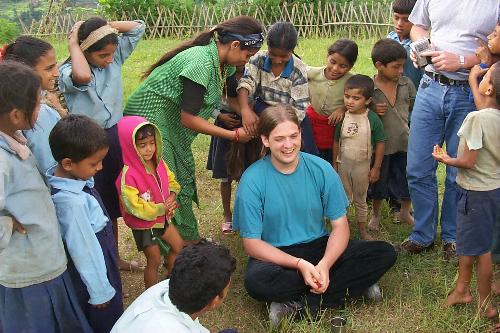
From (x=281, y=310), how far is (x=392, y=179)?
1.73 meters

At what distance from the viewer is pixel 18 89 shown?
2.13m

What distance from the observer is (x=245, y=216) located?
3.28m

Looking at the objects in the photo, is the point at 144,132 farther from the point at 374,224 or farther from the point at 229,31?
the point at 374,224

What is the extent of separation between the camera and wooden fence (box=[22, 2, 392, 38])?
542 inches

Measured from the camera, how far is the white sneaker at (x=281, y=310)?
3.12 m

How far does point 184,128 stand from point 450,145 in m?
1.79

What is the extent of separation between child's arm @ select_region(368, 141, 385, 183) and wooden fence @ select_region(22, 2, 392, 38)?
33.1 feet

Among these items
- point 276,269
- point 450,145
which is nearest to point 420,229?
point 450,145

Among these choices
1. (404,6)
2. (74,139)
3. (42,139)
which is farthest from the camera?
(404,6)

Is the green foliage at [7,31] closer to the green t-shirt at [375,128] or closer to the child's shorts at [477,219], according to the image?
the green t-shirt at [375,128]

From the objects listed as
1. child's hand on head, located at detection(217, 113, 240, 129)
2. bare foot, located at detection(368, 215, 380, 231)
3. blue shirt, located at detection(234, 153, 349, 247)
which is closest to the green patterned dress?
child's hand on head, located at detection(217, 113, 240, 129)

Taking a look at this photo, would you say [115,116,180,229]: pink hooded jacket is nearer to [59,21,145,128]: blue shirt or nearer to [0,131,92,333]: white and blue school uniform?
[59,21,145,128]: blue shirt

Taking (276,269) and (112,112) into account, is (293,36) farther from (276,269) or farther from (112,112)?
(276,269)

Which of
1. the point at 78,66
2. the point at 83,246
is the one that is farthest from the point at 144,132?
the point at 83,246
